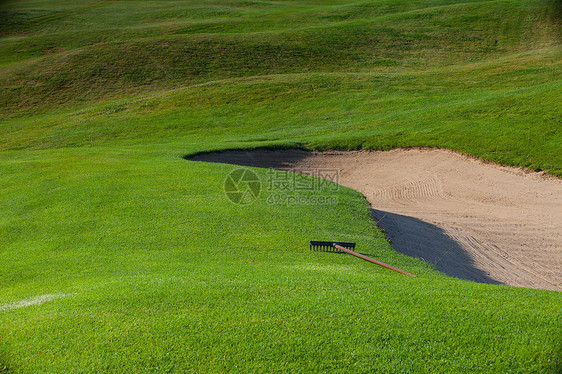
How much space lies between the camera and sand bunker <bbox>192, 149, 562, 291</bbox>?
46.7 ft

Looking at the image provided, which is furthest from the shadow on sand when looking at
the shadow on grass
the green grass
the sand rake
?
the sand rake

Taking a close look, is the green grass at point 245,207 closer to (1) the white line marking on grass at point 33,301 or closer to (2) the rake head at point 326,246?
(1) the white line marking on grass at point 33,301

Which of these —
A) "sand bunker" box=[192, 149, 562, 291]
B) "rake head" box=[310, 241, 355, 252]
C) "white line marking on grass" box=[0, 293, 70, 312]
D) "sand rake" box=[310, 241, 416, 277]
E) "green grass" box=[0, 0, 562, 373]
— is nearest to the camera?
"green grass" box=[0, 0, 562, 373]

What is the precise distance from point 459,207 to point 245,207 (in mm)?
12591

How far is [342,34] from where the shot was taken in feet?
A: 184

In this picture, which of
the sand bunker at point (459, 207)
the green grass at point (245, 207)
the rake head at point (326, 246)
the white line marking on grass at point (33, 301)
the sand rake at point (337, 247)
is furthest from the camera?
the sand bunker at point (459, 207)

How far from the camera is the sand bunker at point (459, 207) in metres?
14.2

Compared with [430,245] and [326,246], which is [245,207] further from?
[430,245]

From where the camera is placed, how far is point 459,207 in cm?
1972

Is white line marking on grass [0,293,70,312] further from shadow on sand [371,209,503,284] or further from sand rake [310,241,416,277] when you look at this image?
shadow on sand [371,209,503,284]

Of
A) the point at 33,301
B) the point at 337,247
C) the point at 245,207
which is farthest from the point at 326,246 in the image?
the point at 33,301

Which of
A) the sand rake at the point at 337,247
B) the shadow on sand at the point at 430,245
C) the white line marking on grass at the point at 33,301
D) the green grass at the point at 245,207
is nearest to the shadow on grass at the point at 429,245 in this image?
the shadow on sand at the point at 430,245

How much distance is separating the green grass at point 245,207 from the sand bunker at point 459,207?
1.64 metres

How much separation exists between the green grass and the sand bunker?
5.39ft
